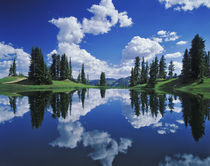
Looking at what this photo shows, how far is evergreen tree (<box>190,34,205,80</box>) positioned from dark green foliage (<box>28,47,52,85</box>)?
75480mm

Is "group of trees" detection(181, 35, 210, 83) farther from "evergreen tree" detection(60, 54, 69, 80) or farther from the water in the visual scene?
"evergreen tree" detection(60, 54, 69, 80)

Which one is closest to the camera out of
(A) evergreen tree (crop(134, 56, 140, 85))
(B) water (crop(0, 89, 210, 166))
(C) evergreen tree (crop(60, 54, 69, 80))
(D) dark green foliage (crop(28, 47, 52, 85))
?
(B) water (crop(0, 89, 210, 166))

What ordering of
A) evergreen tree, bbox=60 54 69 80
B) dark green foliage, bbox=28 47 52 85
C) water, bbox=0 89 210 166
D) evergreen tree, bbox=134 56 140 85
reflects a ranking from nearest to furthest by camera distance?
water, bbox=0 89 210 166
dark green foliage, bbox=28 47 52 85
evergreen tree, bbox=60 54 69 80
evergreen tree, bbox=134 56 140 85

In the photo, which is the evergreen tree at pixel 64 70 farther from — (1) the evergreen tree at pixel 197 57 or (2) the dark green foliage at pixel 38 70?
(1) the evergreen tree at pixel 197 57

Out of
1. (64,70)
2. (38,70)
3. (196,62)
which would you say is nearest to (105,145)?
(196,62)

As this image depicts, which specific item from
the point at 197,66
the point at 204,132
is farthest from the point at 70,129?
the point at 197,66

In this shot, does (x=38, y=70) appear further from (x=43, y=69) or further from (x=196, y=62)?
(x=196, y=62)

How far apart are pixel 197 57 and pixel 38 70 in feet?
268

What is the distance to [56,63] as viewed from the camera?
3568 inches

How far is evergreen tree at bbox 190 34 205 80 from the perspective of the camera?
49938 mm

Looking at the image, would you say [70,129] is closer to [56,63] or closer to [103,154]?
[103,154]

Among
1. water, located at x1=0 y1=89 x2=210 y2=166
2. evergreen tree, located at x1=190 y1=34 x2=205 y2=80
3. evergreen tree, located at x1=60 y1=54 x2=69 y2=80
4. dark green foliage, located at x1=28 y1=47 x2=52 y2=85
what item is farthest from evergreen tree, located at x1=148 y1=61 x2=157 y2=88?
water, located at x1=0 y1=89 x2=210 y2=166

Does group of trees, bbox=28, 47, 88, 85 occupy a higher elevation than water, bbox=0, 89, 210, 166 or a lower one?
higher

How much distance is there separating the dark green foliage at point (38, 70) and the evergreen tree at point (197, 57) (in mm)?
75480
